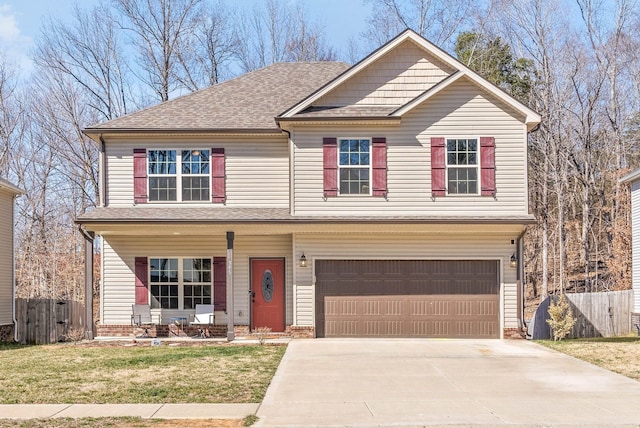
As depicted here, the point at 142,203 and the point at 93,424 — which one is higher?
the point at 142,203

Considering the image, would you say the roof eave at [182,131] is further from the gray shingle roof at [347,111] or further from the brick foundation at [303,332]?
the brick foundation at [303,332]

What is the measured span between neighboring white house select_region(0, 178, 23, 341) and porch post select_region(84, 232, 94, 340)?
8.09ft

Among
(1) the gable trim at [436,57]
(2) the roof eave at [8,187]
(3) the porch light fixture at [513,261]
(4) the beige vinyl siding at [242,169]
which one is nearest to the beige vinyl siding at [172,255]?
(4) the beige vinyl siding at [242,169]

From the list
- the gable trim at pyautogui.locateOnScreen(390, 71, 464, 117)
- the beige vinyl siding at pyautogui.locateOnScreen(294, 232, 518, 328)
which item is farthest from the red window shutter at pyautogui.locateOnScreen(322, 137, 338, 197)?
the gable trim at pyautogui.locateOnScreen(390, 71, 464, 117)

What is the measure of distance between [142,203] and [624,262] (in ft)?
66.2

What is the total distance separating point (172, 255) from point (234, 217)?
2.56m

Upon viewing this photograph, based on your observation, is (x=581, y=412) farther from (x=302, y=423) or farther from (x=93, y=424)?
(x=93, y=424)

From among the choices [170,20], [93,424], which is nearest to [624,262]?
[170,20]

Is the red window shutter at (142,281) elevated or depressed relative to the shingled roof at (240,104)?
depressed

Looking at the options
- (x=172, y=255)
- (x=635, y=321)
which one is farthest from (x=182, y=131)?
(x=635, y=321)

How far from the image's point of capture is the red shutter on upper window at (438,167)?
1806cm

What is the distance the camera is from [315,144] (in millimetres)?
18141

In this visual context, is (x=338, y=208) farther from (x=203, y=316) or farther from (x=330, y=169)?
(x=203, y=316)

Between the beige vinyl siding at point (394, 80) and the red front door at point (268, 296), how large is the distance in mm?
4850
